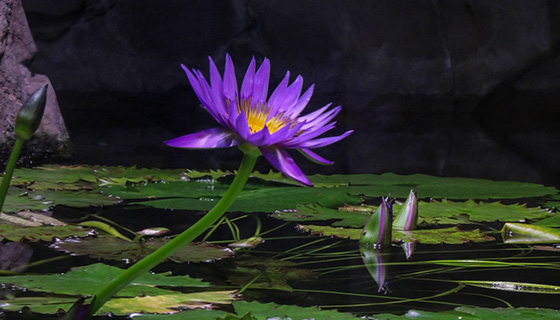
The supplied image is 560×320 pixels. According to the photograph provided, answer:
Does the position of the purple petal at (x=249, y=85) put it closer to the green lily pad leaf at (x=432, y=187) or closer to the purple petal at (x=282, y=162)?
the purple petal at (x=282, y=162)

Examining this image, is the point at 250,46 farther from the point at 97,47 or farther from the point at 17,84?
the point at 17,84

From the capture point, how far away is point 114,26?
17.2 feet

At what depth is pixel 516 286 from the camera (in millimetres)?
852

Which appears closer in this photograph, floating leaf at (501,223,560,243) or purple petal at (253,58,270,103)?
purple petal at (253,58,270,103)

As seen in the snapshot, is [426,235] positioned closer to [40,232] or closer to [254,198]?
[254,198]

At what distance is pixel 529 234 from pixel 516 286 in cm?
35

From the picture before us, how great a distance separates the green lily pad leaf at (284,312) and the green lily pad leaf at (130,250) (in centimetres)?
27

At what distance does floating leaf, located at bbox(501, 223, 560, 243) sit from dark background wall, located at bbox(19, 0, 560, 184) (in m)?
3.51

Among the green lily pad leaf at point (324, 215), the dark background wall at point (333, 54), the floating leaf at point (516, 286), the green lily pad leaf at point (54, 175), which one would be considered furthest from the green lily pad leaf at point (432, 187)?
the dark background wall at point (333, 54)

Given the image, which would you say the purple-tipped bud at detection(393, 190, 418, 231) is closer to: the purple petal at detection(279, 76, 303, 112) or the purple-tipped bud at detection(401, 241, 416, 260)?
the purple-tipped bud at detection(401, 241, 416, 260)

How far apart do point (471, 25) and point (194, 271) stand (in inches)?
185

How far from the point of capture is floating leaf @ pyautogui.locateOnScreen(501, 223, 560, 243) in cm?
114

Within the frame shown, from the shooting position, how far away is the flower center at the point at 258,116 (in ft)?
1.78

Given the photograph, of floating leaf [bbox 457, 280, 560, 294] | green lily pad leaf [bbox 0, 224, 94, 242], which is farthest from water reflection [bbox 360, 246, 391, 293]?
green lily pad leaf [bbox 0, 224, 94, 242]
